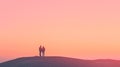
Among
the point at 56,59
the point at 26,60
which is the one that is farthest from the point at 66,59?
the point at 26,60

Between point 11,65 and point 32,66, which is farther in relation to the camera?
point 11,65

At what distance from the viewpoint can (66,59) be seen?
67062 mm

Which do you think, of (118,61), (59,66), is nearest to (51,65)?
(59,66)

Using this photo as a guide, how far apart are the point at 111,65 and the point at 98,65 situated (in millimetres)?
1957

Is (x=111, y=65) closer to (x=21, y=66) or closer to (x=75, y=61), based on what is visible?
(x=75, y=61)

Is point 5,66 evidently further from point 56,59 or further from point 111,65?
point 111,65

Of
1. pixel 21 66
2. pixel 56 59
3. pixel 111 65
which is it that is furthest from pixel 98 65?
pixel 21 66

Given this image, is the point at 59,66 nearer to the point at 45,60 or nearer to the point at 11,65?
the point at 45,60

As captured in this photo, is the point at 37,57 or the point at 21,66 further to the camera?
the point at 37,57

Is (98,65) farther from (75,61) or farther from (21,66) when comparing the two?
(21,66)

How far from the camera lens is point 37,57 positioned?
68.4 m

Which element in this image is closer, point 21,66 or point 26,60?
point 21,66

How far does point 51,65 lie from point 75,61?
4585 millimetres

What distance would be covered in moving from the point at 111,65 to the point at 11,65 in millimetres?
13800
